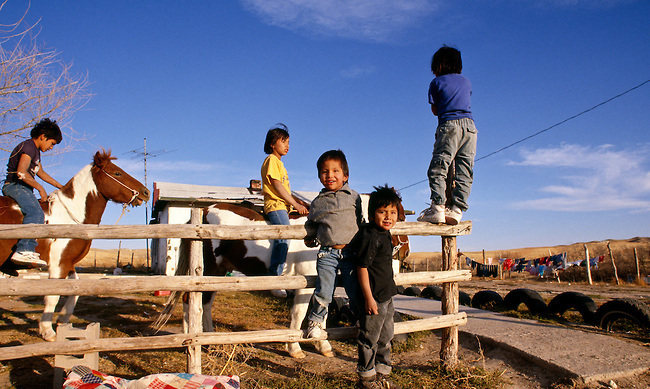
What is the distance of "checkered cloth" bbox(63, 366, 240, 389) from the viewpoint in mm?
2926

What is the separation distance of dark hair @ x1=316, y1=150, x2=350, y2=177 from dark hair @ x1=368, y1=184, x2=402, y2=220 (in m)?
0.43

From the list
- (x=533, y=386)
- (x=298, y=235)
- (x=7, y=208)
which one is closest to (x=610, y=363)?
(x=533, y=386)

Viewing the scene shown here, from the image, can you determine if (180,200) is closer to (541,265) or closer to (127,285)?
(127,285)

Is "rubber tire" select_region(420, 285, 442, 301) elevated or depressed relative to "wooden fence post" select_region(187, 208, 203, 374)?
depressed

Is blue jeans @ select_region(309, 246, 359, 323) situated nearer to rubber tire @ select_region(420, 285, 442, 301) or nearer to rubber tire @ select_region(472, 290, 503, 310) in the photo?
rubber tire @ select_region(472, 290, 503, 310)

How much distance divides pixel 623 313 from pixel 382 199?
4588mm

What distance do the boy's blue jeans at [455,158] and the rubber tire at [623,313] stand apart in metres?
3.31

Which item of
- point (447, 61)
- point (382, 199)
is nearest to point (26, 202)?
point (382, 199)

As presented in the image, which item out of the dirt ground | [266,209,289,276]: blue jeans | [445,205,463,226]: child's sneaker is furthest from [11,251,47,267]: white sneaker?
[445,205,463,226]: child's sneaker

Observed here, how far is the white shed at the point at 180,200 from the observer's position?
1830 cm

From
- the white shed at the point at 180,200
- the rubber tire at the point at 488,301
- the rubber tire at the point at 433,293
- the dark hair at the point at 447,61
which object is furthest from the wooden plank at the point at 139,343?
the white shed at the point at 180,200

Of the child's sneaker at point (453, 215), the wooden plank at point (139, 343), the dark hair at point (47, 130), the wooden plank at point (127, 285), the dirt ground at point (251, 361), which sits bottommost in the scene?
the dirt ground at point (251, 361)

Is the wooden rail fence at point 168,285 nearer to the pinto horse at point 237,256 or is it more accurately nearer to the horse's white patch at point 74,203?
the pinto horse at point 237,256

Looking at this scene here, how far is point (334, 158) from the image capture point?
385cm
